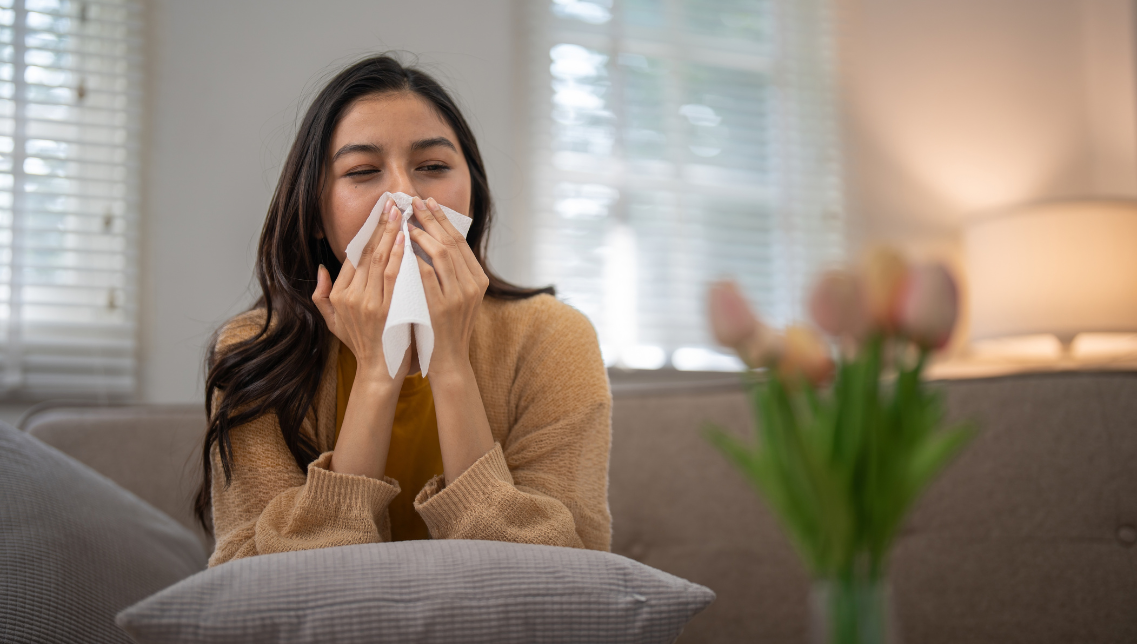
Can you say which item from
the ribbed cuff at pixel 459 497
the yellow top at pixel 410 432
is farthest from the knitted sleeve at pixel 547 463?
the yellow top at pixel 410 432

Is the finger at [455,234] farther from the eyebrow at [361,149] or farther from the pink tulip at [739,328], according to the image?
the pink tulip at [739,328]

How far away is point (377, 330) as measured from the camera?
94 cm

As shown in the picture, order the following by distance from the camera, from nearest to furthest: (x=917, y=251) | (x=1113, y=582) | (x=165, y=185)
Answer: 1. (x=1113, y=582)
2. (x=165, y=185)
3. (x=917, y=251)

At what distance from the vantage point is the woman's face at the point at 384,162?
1.01 meters

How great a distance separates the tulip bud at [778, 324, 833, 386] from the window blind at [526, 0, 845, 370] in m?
1.95

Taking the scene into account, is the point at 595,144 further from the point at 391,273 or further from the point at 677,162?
the point at 391,273

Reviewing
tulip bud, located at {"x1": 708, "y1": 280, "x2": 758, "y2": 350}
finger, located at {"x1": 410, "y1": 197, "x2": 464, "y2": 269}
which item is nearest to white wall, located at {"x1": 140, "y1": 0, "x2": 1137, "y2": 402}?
finger, located at {"x1": 410, "y1": 197, "x2": 464, "y2": 269}

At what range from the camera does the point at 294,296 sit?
3.51 ft

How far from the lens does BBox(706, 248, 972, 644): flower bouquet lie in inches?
12.9

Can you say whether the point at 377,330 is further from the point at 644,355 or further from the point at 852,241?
the point at 852,241

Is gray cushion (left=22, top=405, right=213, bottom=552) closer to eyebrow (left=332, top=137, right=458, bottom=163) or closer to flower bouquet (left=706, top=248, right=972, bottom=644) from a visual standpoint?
eyebrow (left=332, top=137, right=458, bottom=163)

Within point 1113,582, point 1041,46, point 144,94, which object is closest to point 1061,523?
point 1113,582

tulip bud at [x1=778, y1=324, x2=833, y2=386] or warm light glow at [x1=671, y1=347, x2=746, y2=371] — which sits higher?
tulip bud at [x1=778, y1=324, x2=833, y2=386]

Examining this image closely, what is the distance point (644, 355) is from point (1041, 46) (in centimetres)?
196
